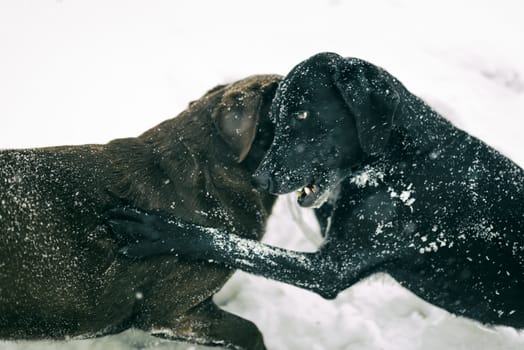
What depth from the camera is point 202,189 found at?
3227 mm

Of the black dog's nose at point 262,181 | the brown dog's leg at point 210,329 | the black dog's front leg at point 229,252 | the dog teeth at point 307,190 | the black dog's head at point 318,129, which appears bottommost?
the brown dog's leg at point 210,329

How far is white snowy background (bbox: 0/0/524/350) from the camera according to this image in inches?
161

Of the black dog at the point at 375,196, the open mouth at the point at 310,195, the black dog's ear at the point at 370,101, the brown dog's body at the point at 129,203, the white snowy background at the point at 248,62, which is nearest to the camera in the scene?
the brown dog's body at the point at 129,203

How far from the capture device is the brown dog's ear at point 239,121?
317cm

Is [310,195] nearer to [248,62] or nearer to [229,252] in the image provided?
[229,252]

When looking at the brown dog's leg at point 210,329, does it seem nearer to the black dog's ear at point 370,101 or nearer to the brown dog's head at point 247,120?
the brown dog's head at point 247,120

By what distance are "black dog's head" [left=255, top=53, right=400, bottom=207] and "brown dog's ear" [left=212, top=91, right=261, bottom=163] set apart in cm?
13

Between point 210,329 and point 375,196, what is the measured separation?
1216 mm

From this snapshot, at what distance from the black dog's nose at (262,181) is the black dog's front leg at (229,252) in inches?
12.4

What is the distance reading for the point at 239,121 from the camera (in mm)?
3178

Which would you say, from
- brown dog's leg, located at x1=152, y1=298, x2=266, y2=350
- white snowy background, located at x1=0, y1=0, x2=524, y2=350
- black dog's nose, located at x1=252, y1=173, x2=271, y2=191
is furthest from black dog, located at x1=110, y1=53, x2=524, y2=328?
white snowy background, located at x1=0, y1=0, x2=524, y2=350

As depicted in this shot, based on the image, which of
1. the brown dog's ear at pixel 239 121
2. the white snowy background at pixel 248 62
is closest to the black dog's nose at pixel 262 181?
the brown dog's ear at pixel 239 121

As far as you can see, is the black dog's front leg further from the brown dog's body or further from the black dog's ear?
the black dog's ear

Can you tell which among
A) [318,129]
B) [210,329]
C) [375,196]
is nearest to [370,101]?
[318,129]
